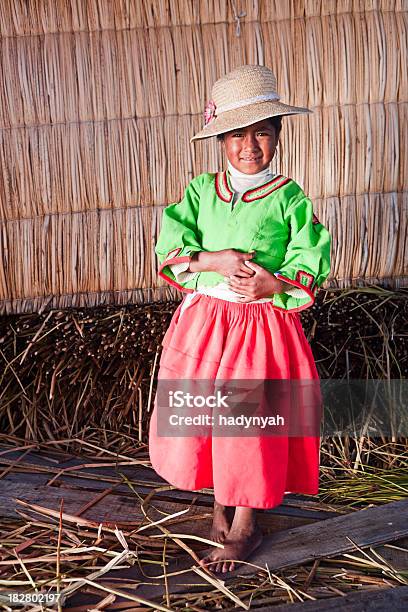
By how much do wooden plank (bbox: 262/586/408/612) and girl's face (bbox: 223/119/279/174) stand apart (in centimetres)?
108

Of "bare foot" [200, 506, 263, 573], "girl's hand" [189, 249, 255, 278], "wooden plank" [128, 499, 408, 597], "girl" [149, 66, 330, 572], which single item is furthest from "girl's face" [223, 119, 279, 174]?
"wooden plank" [128, 499, 408, 597]

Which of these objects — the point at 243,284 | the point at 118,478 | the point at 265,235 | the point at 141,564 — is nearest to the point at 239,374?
the point at 243,284

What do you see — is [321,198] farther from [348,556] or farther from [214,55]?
[348,556]

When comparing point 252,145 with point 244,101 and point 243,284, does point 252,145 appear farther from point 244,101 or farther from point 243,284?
point 243,284

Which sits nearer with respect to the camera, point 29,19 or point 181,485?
Answer: point 181,485

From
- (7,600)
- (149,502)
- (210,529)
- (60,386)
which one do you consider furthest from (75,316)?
(7,600)

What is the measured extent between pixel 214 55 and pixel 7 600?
2006mm

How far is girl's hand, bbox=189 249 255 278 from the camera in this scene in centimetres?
174

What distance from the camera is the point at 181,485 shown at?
184 centimetres

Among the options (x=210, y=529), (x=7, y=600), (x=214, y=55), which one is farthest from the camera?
(x=214, y=55)

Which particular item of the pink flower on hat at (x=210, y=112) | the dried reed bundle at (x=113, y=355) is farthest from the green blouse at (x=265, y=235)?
the dried reed bundle at (x=113, y=355)

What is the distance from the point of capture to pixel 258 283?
1734 mm

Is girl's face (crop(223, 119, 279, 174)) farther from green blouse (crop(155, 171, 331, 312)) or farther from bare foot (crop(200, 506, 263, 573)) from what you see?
bare foot (crop(200, 506, 263, 573))

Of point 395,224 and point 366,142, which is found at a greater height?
point 366,142
